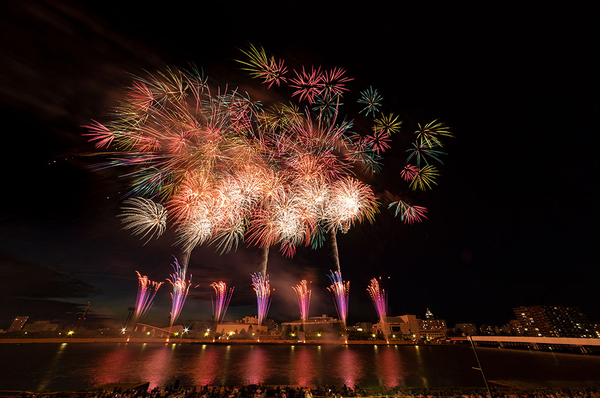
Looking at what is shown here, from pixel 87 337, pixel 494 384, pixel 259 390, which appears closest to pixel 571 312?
pixel 494 384

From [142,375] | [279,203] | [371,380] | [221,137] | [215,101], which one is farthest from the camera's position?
[142,375]

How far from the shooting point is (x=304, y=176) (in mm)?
18766

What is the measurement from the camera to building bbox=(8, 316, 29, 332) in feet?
367

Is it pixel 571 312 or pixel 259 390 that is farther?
pixel 571 312

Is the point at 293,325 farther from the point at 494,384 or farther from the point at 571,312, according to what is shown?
the point at 571,312

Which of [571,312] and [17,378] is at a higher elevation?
[571,312]

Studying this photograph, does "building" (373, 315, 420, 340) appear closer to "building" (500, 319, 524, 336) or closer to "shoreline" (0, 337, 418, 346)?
"shoreline" (0, 337, 418, 346)

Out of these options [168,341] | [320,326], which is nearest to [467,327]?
[320,326]

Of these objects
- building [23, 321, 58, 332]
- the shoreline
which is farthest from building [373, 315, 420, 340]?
building [23, 321, 58, 332]

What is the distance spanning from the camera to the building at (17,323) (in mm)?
112000

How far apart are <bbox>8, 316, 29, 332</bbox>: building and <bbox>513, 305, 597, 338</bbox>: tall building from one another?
287948 mm

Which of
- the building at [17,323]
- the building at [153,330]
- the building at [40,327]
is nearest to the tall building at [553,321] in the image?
the building at [153,330]

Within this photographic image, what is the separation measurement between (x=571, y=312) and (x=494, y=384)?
234188 millimetres

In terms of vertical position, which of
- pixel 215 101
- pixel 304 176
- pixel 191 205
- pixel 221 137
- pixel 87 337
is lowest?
pixel 87 337
